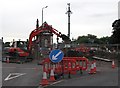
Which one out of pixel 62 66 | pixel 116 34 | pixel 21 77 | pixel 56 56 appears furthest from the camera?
pixel 116 34

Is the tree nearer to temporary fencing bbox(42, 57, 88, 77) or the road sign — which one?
temporary fencing bbox(42, 57, 88, 77)

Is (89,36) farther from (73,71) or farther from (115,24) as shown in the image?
(73,71)

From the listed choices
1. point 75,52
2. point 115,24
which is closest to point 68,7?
point 75,52

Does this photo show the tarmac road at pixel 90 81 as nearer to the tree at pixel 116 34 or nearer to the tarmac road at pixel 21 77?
the tarmac road at pixel 21 77

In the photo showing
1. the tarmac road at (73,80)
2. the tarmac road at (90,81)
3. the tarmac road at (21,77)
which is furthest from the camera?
the tarmac road at (21,77)

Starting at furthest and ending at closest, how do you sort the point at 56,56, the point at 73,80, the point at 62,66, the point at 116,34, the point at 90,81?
the point at 116,34
the point at 62,66
the point at 56,56
the point at 73,80
the point at 90,81

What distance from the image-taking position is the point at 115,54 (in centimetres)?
4562

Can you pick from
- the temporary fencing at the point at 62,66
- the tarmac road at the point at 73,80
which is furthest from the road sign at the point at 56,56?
the temporary fencing at the point at 62,66

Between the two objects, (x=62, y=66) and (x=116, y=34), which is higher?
(x=116, y=34)

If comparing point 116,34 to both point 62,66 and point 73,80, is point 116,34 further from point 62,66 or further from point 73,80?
point 73,80

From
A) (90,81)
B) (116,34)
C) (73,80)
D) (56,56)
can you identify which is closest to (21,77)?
(56,56)

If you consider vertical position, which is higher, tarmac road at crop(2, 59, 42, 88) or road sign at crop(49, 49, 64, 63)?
road sign at crop(49, 49, 64, 63)

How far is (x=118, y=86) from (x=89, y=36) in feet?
595

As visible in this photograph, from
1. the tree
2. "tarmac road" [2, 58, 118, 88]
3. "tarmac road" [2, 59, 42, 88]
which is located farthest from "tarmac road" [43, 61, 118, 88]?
the tree
